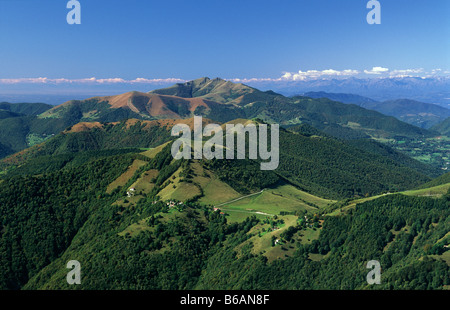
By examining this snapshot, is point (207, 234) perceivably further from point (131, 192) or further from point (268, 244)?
point (131, 192)

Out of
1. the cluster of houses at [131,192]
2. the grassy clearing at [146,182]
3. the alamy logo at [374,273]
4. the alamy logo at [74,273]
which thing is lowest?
the alamy logo at [74,273]

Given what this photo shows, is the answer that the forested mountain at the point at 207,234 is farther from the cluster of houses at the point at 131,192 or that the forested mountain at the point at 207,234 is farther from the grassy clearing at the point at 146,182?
the cluster of houses at the point at 131,192

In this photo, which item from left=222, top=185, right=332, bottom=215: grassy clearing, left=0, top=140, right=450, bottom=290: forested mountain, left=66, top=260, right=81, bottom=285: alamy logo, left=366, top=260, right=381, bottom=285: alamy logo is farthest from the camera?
left=222, top=185, right=332, bottom=215: grassy clearing

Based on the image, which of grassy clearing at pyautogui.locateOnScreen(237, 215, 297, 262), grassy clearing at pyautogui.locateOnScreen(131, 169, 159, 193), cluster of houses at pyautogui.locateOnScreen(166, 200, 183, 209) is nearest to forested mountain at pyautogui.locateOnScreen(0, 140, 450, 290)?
grassy clearing at pyautogui.locateOnScreen(237, 215, 297, 262)

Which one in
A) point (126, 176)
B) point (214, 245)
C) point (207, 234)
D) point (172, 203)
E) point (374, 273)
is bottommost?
point (214, 245)

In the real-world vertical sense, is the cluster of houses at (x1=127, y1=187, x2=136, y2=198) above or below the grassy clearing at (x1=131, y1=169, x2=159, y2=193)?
below

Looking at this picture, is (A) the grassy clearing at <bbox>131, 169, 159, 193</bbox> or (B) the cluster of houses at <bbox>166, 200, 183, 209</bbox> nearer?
(B) the cluster of houses at <bbox>166, 200, 183, 209</bbox>

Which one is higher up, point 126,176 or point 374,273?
point 126,176

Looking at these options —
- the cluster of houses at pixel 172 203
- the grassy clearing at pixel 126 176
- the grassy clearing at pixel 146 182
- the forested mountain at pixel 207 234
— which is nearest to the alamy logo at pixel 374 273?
the forested mountain at pixel 207 234

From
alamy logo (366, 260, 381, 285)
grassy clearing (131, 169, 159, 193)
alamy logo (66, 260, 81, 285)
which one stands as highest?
grassy clearing (131, 169, 159, 193)

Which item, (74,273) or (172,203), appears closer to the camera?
(74,273)

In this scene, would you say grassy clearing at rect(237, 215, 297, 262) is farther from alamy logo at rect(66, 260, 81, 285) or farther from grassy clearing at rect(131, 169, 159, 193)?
grassy clearing at rect(131, 169, 159, 193)

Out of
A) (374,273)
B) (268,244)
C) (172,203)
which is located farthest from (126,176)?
(374,273)
